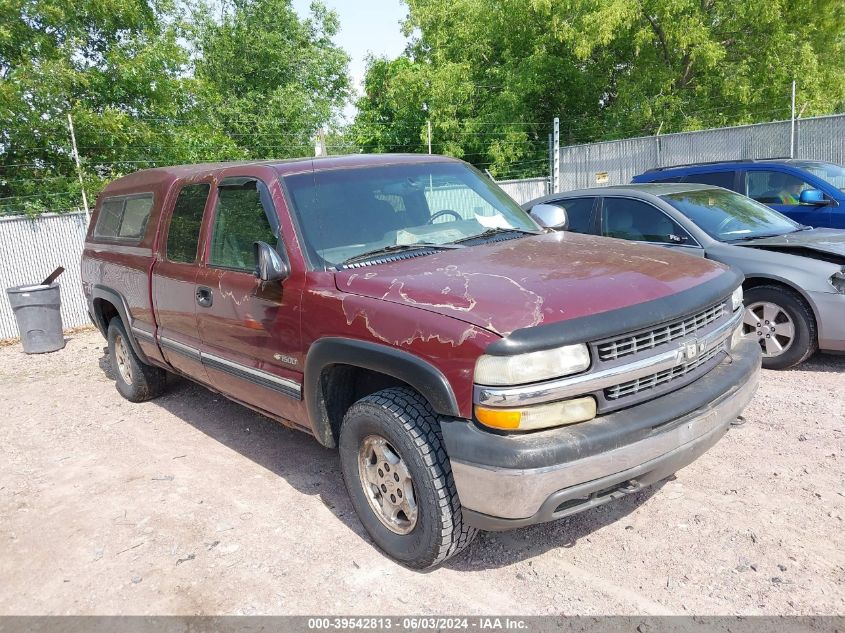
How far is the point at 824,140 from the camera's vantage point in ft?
41.4

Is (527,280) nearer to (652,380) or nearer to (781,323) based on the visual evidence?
(652,380)

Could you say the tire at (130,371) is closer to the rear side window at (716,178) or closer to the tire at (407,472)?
the tire at (407,472)

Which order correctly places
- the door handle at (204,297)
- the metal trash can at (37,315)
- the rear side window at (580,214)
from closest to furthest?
the door handle at (204,297) → the rear side window at (580,214) → the metal trash can at (37,315)

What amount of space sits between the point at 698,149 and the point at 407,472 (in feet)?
45.9

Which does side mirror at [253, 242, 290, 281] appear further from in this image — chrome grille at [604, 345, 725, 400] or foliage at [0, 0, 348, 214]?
foliage at [0, 0, 348, 214]

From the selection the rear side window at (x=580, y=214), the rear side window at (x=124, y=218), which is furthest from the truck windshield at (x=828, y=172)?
the rear side window at (x=124, y=218)

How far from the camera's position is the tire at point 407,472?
2875mm

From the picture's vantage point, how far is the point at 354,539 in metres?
3.52

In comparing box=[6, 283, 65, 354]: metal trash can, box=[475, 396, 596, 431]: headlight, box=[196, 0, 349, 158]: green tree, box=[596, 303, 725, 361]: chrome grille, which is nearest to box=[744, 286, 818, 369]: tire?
box=[596, 303, 725, 361]: chrome grille

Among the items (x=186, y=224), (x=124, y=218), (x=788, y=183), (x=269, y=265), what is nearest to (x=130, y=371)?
(x=124, y=218)

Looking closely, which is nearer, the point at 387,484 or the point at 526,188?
the point at 387,484

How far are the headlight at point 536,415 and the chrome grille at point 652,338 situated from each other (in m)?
0.22

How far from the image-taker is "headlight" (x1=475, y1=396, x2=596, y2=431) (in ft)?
8.61

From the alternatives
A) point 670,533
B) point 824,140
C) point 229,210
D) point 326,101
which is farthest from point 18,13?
point 326,101
